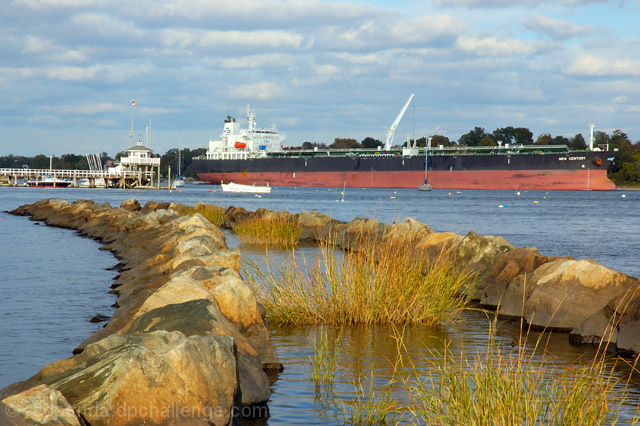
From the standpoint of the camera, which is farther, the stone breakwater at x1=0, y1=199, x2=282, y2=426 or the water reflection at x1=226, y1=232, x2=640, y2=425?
the water reflection at x1=226, y1=232, x2=640, y2=425

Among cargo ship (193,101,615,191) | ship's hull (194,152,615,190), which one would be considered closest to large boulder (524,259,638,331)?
ship's hull (194,152,615,190)

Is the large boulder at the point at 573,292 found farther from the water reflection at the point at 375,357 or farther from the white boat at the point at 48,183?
the white boat at the point at 48,183

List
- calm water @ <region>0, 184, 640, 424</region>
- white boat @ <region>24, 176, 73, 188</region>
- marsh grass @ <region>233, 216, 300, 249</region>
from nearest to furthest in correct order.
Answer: calm water @ <region>0, 184, 640, 424</region>
marsh grass @ <region>233, 216, 300, 249</region>
white boat @ <region>24, 176, 73, 188</region>

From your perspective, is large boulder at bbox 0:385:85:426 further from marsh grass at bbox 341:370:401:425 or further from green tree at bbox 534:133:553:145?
green tree at bbox 534:133:553:145

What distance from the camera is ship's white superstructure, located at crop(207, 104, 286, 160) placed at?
90244 millimetres

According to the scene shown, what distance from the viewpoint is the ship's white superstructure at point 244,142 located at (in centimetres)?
9024

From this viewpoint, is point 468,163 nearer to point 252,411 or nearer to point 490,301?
point 490,301

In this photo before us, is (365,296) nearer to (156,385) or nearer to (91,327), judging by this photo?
(91,327)

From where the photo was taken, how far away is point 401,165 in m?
77.1

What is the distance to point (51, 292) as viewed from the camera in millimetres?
10922

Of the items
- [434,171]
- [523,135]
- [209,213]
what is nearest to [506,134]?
[523,135]

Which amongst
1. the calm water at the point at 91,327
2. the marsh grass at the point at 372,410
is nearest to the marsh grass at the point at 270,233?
the calm water at the point at 91,327

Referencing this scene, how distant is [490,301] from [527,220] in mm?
23926

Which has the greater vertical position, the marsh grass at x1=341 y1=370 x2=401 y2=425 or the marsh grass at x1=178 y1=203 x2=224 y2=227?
the marsh grass at x1=178 y1=203 x2=224 y2=227
